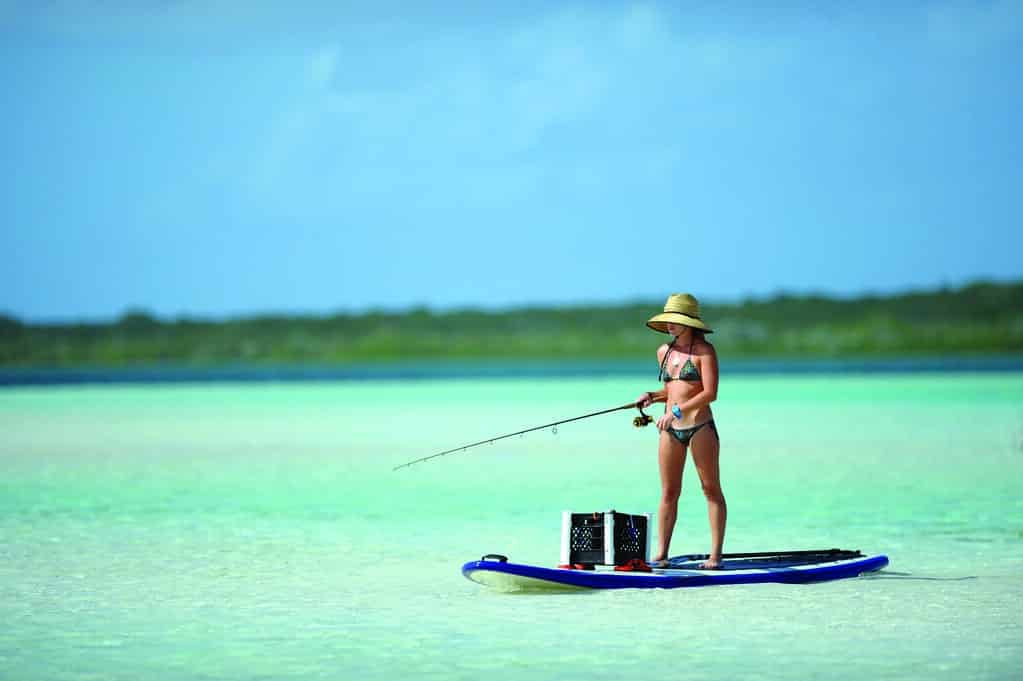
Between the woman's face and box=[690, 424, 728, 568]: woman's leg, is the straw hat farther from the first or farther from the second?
box=[690, 424, 728, 568]: woman's leg

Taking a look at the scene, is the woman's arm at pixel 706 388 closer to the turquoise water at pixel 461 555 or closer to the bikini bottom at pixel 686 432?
the bikini bottom at pixel 686 432

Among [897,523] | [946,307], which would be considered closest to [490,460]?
[897,523]

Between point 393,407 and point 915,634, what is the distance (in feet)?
97.8

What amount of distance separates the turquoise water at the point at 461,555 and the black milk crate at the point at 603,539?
244 mm

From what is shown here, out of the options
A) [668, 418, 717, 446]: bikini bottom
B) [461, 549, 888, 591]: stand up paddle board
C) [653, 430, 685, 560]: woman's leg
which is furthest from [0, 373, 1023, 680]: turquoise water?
[668, 418, 717, 446]: bikini bottom

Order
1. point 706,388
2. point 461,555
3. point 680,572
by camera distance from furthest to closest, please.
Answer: point 461,555 < point 680,572 < point 706,388

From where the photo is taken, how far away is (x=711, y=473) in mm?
9242

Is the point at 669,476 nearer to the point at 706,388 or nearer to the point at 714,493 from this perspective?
the point at 714,493

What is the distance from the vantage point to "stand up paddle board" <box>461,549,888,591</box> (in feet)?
29.5

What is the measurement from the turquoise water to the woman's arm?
96cm

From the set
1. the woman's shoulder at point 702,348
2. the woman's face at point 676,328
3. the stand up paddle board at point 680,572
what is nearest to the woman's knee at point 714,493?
the stand up paddle board at point 680,572

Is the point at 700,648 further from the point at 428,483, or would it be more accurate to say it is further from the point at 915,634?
the point at 428,483

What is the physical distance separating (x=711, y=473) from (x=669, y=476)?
22 cm

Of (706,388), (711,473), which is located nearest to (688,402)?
(706,388)
